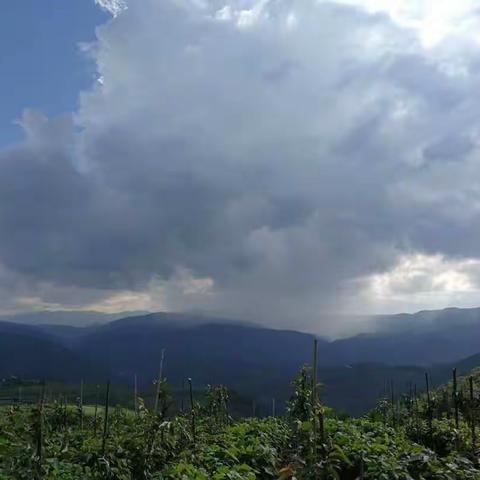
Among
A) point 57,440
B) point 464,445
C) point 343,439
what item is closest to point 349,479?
point 343,439

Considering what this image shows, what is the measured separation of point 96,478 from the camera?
39.6ft

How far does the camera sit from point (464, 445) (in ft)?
64.8

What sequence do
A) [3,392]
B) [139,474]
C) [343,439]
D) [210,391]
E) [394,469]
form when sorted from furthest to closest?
[3,392], [210,391], [343,439], [139,474], [394,469]

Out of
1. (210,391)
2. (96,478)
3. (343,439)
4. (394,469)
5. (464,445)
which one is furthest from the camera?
(210,391)

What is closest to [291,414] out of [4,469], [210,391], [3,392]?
[4,469]

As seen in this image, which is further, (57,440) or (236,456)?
(57,440)

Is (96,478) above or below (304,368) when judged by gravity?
below

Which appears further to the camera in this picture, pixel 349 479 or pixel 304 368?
pixel 304 368

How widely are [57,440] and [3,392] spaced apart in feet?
566

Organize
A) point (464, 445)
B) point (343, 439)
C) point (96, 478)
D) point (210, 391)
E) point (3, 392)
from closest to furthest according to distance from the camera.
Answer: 1. point (96, 478)
2. point (343, 439)
3. point (464, 445)
4. point (210, 391)
5. point (3, 392)

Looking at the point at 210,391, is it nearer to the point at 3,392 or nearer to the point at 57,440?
the point at 57,440

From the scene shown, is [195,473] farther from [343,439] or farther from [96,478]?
[343,439]

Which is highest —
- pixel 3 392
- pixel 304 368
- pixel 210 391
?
pixel 304 368

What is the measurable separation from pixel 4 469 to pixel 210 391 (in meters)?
38.0
